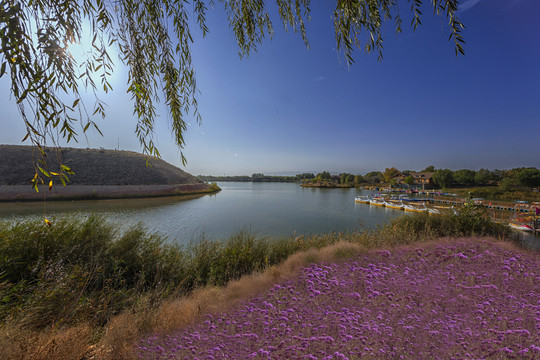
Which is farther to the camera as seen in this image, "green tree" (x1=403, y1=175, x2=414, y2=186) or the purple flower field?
"green tree" (x1=403, y1=175, x2=414, y2=186)

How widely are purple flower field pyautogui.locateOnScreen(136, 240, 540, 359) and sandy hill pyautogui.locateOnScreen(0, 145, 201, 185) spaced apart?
106 feet

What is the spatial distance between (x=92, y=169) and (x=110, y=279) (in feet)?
153

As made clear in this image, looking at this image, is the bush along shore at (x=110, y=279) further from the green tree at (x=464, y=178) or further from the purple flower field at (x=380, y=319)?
the green tree at (x=464, y=178)

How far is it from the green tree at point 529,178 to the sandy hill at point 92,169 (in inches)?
2999

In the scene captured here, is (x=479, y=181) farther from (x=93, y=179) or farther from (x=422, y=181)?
(x=93, y=179)

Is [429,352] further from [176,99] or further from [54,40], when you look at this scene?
[54,40]

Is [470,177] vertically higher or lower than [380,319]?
higher

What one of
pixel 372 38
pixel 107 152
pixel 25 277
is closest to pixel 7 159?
pixel 107 152

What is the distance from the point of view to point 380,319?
1953 millimetres

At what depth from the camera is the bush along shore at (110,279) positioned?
1799 millimetres

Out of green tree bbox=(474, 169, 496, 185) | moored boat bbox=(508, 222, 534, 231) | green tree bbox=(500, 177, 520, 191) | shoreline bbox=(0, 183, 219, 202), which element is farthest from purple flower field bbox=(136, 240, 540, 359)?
green tree bbox=(474, 169, 496, 185)

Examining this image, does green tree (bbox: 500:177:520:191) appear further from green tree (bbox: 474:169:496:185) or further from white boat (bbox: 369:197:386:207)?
white boat (bbox: 369:197:386:207)

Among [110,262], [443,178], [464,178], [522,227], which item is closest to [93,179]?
[110,262]

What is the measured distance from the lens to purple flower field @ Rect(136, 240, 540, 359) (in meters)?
1.54
